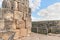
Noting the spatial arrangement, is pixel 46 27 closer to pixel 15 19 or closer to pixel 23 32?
pixel 23 32

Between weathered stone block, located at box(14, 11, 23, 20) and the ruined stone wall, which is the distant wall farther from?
weathered stone block, located at box(14, 11, 23, 20)

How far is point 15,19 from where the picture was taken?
8.05 m

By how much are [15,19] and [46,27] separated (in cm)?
354

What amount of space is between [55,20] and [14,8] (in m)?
4.49

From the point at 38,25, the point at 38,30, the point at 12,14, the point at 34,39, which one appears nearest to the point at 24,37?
the point at 34,39

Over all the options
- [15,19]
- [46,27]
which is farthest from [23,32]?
[46,27]

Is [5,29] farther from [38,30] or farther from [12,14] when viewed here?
[38,30]

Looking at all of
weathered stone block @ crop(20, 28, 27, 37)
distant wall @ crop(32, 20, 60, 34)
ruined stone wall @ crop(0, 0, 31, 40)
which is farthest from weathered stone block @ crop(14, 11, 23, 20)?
distant wall @ crop(32, 20, 60, 34)

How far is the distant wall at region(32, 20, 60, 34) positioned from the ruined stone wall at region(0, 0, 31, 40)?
1.64m

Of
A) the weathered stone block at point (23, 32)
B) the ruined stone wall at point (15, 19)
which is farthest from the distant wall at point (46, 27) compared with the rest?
the weathered stone block at point (23, 32)

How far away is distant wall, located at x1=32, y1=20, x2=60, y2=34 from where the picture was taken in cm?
1073

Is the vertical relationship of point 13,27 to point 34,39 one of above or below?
above

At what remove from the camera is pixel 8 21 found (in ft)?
24.7

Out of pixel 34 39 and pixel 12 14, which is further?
pixel 34 39
